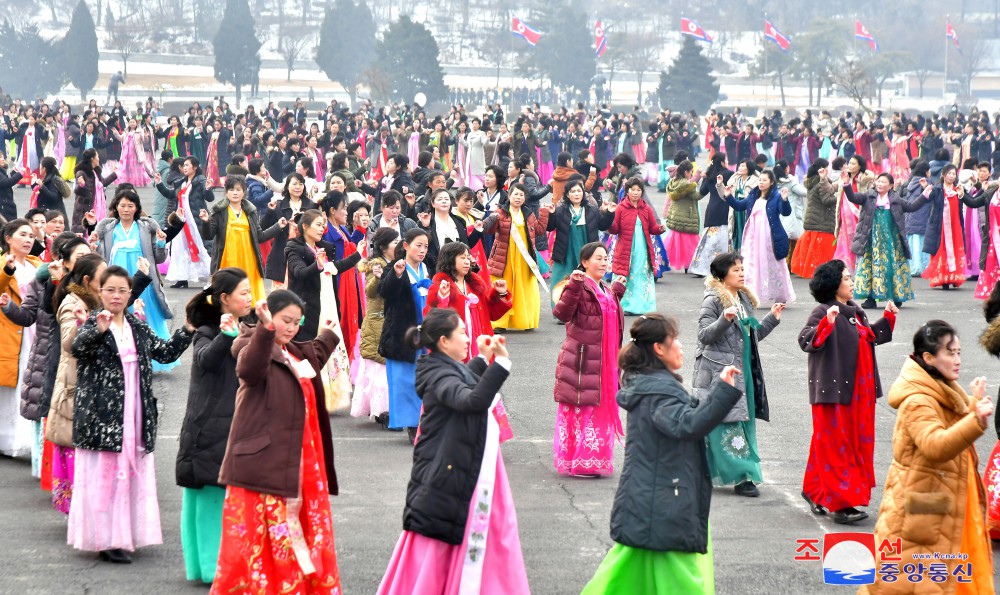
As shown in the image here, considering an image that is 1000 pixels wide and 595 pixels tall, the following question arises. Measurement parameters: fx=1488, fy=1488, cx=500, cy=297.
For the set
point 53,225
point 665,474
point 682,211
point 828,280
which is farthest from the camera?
point 682,211

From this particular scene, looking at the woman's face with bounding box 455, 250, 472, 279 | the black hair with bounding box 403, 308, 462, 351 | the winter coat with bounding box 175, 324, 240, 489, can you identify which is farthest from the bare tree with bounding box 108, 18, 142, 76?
the black hair with bounding box 403, 308, 462, 351

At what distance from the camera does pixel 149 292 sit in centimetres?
1067

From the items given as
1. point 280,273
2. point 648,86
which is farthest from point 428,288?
point 648,86

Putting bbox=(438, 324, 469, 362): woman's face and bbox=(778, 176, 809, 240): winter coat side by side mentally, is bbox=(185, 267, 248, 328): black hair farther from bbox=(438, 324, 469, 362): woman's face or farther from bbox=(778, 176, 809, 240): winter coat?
bbox=(778, 176, 809, 240): winter coat

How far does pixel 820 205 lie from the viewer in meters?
15.6

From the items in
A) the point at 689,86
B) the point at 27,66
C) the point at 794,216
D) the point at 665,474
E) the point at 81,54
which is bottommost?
the point at 665,474

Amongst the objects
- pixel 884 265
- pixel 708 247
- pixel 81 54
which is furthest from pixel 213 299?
pixel 81 54

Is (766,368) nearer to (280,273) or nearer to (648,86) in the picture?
(280,273)

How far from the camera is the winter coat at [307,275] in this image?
9.36m

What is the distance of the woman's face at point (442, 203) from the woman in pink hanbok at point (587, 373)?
11.1 ft

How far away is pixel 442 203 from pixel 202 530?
223 inches

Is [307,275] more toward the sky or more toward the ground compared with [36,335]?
more toward the sky

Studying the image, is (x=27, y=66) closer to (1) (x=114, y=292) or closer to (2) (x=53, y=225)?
(2) (x=53, y=225)

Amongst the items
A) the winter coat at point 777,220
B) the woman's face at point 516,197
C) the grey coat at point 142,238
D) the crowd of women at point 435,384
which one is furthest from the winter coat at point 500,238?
the grey coat at point 142,238
